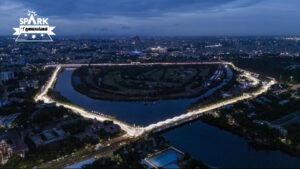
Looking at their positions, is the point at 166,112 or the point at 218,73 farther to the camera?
the point at 218,73

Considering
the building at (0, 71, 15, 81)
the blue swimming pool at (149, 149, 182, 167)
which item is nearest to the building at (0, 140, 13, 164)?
the blue swimming pool at (149, 149, 182, 167)

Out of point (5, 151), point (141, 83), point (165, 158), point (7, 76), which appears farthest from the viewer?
point (7, 76)

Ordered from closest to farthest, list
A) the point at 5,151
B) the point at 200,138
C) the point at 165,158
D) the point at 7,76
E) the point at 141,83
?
the point at 165,158 → the point at 5,151 → the point at 200,138 → the point at 141,83 → the point at 7,76

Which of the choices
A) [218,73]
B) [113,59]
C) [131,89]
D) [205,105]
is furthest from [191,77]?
[113,59]

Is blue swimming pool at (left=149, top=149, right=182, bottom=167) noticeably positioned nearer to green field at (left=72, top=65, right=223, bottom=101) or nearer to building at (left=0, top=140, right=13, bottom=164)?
building at (left=0, top=140, right=13, bottom=164)

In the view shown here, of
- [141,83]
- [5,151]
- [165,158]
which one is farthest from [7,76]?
[165,158]

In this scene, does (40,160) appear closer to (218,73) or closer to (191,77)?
(191,77)

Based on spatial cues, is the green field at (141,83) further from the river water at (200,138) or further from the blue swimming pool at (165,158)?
the blue swimming pool at (165,158)

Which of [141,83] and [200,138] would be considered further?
[141,83]

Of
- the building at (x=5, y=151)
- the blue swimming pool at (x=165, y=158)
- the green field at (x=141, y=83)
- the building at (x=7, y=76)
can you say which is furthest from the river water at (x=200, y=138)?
the building at (x=7, y=76)

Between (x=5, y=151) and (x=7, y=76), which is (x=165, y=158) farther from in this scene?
(x=7, y=76)
